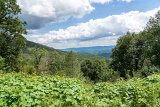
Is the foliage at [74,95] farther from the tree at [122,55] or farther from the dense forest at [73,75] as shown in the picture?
the tree at [122,55]

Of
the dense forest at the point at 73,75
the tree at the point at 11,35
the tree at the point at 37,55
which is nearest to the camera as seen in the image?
the dense forest at the point at 73,75

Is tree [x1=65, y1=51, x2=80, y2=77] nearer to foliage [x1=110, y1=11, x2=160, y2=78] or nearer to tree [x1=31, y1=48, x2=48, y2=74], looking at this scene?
foliage [x1=110, y1=11, x2=160, y2=78]

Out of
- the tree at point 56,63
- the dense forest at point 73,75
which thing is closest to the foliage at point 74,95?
the dense forest at point 73,75

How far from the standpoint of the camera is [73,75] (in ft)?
241

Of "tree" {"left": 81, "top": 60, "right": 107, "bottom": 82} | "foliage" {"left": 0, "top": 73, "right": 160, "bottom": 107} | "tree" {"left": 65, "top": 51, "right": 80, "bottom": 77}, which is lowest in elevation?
"tree" {"left": 81, "top": 60, "right": 107, "bottom": 82}

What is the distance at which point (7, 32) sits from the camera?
5041cm

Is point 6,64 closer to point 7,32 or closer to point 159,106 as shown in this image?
point 7,32

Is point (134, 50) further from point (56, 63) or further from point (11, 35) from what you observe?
point (11, 35)

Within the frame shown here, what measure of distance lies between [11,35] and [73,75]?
992 inches

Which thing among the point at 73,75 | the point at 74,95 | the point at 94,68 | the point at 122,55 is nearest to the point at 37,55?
the point at 73,75

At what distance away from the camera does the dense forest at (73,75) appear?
1055 cm

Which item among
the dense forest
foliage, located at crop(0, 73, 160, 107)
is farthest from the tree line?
foliage, located at crop(0, 73, 160, 107)

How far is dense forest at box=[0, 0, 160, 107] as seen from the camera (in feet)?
34.6

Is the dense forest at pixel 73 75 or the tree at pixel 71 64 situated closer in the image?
the dense forest at pixel 73 75
